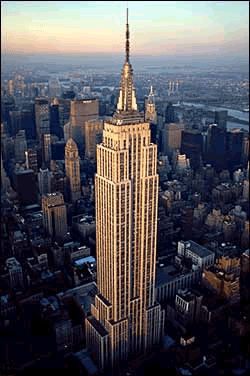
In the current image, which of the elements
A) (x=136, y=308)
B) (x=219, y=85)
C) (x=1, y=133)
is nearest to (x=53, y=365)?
(x=136, y=308)

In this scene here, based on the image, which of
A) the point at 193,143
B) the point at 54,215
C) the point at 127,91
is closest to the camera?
the point at 127,91

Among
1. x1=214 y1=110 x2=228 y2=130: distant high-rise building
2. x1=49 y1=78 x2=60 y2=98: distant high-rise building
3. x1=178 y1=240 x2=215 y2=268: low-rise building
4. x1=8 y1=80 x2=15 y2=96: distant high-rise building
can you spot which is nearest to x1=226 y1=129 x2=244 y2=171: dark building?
x1=214 y1=110 x2=228 y2=130: distant high-rise building

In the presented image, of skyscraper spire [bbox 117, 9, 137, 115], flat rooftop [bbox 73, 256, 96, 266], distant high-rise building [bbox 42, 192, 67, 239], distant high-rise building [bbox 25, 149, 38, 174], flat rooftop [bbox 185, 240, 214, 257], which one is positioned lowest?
flat rooftop [bbox 73, 256, 96, 266]

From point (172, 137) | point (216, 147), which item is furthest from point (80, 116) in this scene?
point (216, 147)

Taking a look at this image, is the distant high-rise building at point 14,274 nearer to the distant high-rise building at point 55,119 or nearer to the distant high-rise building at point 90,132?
the distant high-rise building at point 90,132

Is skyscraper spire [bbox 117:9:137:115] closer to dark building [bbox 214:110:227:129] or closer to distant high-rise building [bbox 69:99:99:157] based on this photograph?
distant high-rise building [bbox 69:99:99:157]

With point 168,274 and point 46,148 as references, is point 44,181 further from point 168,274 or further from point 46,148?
point 168,274

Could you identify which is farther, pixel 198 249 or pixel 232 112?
pixel 232 112
